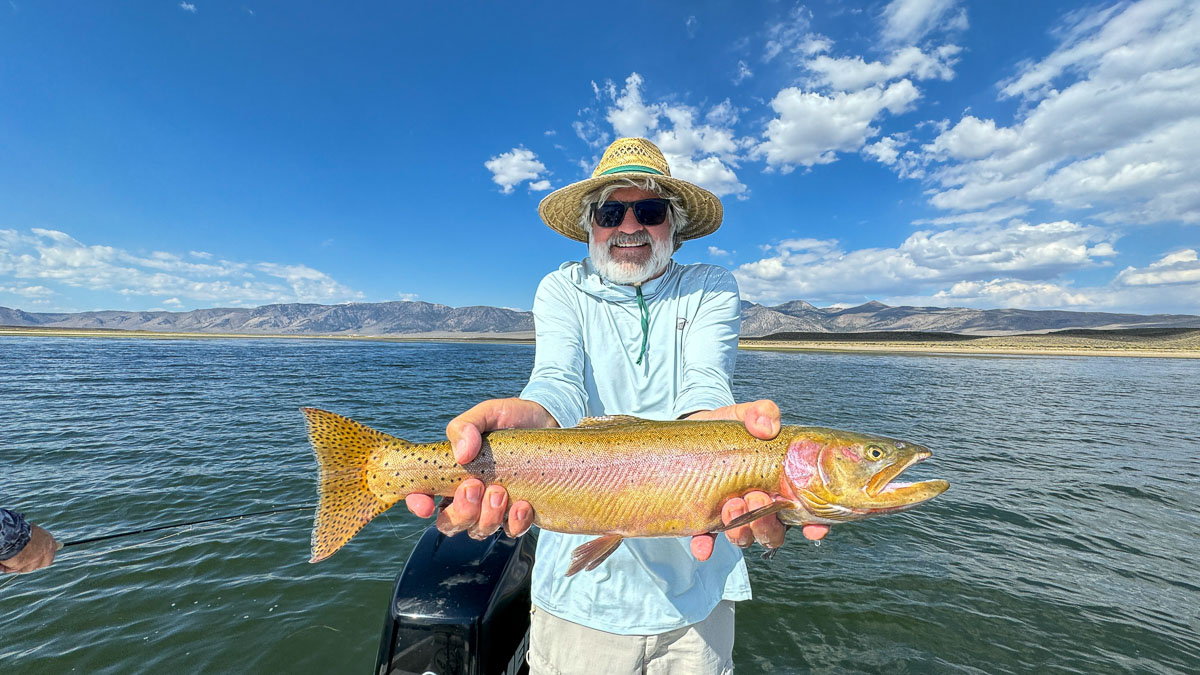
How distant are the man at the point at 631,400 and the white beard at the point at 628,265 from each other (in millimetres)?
10

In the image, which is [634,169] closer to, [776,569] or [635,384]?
[635,384]

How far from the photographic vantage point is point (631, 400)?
317 cm

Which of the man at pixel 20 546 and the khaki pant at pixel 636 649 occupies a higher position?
the man at pixel 20 546

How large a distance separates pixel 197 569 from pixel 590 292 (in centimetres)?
790

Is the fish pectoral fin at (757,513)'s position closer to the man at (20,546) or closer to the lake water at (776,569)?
the lake water at (776,569)

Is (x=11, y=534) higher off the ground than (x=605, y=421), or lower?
lower

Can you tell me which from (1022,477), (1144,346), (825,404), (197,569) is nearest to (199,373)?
(197,569)

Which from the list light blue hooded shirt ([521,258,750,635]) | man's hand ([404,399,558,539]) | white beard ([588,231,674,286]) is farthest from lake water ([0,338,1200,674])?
white beard ([588,231,674,286])

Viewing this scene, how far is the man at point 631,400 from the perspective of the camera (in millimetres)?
2564

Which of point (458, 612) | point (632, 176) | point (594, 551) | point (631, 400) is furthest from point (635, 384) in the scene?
point (458, 612)

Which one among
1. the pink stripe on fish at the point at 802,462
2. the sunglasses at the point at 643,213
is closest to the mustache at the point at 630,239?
the sunglasses at the point at 643,213

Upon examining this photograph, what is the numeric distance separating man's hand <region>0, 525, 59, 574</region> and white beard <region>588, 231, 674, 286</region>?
14.6ft

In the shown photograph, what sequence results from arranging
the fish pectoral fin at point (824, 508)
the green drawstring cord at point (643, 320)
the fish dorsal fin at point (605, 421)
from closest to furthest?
the fish pectoral fin at point (824, 508), the fish dorsal fin at point (605, 421), the green drawstring cord at point (643, 320)

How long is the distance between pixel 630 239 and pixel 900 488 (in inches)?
86.3
